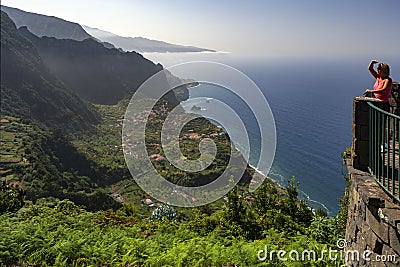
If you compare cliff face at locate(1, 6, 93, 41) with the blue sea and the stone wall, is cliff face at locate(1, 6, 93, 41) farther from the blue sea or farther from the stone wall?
the stone wall

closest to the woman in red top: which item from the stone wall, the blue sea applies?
the stone wall

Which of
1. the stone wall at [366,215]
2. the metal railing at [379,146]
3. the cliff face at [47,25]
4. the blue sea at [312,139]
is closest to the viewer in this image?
the stone wall at [366,215]

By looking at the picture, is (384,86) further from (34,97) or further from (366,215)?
(34,97)

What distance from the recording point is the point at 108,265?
4969mm

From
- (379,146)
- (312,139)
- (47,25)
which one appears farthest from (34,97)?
(47,25)

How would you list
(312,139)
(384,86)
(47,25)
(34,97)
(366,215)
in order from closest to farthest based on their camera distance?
(366,215) < (384,86) < (312,139) < (34,97) < (47,25)

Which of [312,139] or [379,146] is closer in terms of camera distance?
[379,146]

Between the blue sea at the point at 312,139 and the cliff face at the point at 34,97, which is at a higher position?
the cliff face at the point at 34,97

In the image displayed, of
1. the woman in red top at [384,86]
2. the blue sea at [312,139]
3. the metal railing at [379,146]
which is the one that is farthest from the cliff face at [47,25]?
the metal railing at [379,146]

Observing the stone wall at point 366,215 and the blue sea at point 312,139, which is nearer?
the stone wall at point 366,215

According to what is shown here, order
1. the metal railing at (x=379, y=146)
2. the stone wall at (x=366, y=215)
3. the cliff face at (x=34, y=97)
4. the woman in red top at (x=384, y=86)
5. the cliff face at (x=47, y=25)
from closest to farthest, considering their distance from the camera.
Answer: the stone wall at (x=366, y=215) → the metal railing at (x=379, y=146) → the woman in red top at (x=384, y=86) → the cliff face at (x=34, y=97) → the cliff face at (x=47, y=25)

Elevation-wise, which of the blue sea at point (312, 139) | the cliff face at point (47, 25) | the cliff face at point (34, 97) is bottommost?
the blue sea at point (312, 139)

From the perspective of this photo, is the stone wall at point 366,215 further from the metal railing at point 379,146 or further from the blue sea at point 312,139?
the blue sea at point 312,139

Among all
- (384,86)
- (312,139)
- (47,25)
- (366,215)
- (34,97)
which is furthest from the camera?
(47,25)
